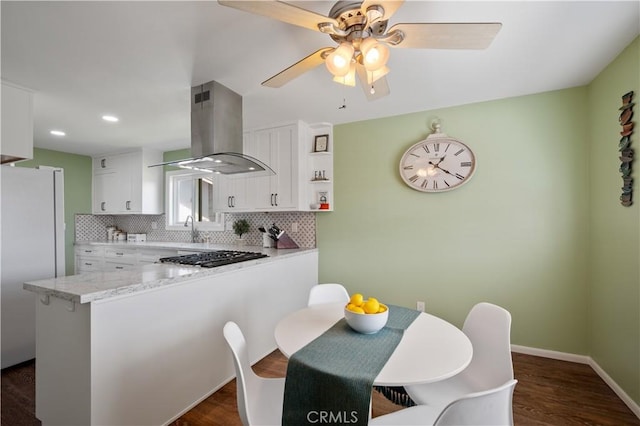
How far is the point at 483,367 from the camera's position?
160 centimetres

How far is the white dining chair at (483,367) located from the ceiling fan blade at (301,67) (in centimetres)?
167

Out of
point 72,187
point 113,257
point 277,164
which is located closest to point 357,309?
point 277,164

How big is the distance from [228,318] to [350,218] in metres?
1.68

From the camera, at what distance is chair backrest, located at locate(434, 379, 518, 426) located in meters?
0.91

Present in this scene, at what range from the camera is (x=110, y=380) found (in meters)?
1.52

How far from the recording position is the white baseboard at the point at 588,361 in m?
1.93

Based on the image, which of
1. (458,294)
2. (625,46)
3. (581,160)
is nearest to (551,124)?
(581,160)

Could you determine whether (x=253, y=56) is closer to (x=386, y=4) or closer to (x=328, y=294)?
(x=386, y=4)

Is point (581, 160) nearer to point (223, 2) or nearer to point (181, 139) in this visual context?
point (223, 2)

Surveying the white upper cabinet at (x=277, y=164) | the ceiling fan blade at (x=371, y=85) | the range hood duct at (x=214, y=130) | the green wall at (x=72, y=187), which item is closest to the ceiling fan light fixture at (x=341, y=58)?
the ceiling fan blade at (x=371, y=85)

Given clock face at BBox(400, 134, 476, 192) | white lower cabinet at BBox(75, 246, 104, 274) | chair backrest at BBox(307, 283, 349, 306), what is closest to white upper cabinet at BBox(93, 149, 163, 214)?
white lower cabinet at BBox(75, 246, 104, 274)

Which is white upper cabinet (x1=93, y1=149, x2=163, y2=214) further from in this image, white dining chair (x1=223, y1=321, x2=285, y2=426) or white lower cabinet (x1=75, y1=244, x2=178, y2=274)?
white dining chair (x1=223, y1=321, x2=285, y2=426)

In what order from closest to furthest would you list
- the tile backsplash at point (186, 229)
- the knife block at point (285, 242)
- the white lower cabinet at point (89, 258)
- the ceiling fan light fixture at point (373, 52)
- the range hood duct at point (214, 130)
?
the ceiling fan light fixture at point (373, 52) → the range hood duct at point (214, 130) → the knife block at point (285, 242) → the tile backsplash at point (186, 229) → the white lower cabinet at point (89, 258)

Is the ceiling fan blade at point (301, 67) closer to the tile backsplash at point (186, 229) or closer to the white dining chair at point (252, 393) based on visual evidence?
the white dining chair at point (252, 393)
